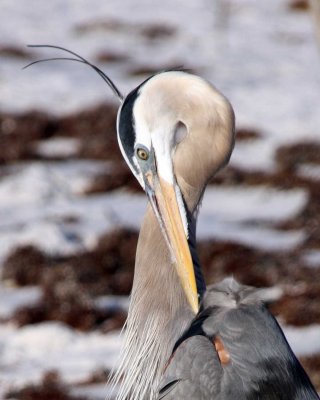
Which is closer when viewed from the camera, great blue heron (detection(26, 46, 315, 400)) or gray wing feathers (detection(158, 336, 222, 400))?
gray wing feathers (detection(158, 336, 222, 400))

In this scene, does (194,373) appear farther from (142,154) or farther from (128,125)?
(128,125)

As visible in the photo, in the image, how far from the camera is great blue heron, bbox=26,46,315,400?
15.2 feet

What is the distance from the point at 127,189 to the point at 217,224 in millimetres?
1327

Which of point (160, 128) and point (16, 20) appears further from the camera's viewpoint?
point (16, 20)

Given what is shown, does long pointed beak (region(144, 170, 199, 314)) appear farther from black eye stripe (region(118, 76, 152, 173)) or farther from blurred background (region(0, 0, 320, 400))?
blurred background (region(0, 0, 320, 400))

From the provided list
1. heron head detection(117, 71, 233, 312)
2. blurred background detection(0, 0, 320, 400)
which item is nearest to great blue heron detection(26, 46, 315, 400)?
heron head detection(117, 71, 233, 312)

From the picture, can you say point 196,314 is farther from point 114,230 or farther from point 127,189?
point 127,189

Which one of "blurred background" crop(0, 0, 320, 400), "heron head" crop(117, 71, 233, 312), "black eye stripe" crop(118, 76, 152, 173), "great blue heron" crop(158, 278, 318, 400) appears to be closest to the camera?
Answer: "great blue heron" crop(158, 278, 318, 400)

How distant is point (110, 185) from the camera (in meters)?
12.0

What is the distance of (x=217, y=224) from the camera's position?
1099cm

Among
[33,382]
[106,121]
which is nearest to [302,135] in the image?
[106,121]

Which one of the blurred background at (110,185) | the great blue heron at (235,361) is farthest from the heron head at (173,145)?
the blurred background at (110,185)

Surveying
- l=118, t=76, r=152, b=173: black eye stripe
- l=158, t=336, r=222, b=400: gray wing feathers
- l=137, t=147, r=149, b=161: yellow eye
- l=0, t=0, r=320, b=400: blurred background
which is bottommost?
l=0, t=0, r=320, b=400: blurred background

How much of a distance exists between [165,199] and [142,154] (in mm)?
209
